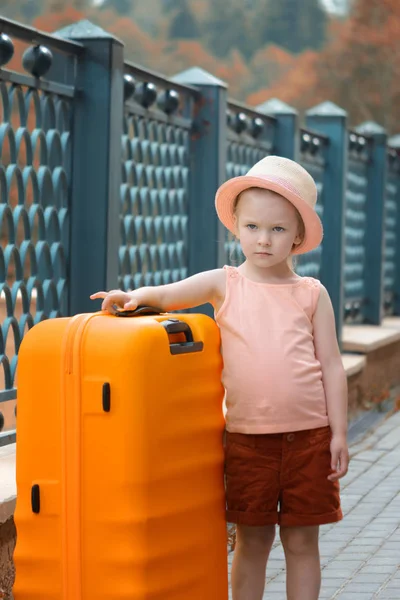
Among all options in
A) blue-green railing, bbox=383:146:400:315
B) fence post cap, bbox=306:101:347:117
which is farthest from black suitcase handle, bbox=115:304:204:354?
blue-green railing, bbox=383:146:400:315

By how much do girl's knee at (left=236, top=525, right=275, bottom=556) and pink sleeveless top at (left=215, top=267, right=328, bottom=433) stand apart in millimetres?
302

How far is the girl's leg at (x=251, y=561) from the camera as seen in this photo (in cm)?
317

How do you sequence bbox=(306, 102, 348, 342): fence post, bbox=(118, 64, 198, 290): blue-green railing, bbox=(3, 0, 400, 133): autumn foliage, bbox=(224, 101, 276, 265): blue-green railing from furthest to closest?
bbox=(3, 0, 400, 133): autumn foliage < bbox=(306, 102, 348, 342): fence post < bbox=(224, 101, 276, 265): blue-green railing < bbox=(118, 64, 198, 290): blue-green railing

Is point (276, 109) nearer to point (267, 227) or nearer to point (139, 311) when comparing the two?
point (267, 227)

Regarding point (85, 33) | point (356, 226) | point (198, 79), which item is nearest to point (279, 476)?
point (85, 33)

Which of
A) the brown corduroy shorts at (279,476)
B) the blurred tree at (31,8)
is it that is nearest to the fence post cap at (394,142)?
the brown corduroy shorts at (279,476)

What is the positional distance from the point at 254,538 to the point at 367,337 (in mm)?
5679

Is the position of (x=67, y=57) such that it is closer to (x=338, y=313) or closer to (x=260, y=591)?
(x=260, y=591)

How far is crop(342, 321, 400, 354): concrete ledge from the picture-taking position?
326 inches

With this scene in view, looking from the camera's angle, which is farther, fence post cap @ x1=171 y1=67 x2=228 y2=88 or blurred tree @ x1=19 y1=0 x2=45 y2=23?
blurred tree @ x1=19 y1=0 x2=45 y2=23

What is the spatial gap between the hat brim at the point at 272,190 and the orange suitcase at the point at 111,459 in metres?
0.44

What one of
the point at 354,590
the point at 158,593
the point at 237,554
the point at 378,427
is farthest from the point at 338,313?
the point at 158,593

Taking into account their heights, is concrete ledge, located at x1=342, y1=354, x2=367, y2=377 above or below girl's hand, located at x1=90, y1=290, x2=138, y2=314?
below

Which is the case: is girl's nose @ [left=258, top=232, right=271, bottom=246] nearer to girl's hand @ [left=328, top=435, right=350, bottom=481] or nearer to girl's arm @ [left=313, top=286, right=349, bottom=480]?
girl's arm @ [left=313, top=286, right=349, bottom=480]
